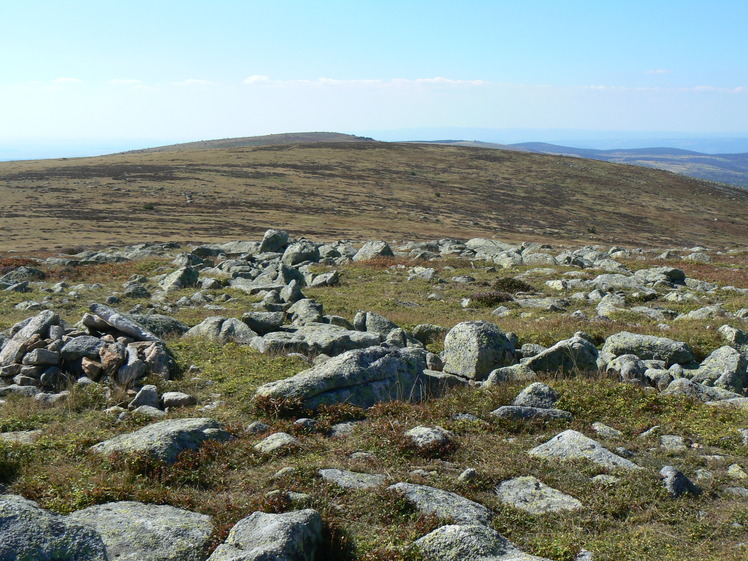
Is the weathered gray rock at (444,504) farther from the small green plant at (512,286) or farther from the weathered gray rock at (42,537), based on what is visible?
the small green plant at (512,286)

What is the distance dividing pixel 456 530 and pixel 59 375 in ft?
29.7

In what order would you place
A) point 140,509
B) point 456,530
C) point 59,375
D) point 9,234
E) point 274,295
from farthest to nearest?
point 9,234 < point 274,295 < point 59,375 < point 140,509 < point 456,530

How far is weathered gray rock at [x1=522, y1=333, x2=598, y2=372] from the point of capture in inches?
478

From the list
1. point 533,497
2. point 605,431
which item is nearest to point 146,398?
point 533,497

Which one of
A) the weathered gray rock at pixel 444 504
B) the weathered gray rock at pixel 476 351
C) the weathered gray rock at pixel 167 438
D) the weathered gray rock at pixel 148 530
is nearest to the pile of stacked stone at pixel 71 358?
the weathered gray rock at pixel 167 438

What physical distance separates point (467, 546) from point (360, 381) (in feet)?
16.2

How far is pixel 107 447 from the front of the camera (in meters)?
7.85

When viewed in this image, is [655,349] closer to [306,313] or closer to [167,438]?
[306,313]

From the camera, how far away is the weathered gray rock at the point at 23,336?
1172 centimetres

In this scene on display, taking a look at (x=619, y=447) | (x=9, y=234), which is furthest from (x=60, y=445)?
(x=9, y=234)

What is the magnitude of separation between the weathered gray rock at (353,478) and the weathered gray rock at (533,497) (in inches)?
60.3

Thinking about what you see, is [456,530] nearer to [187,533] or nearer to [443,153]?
[187,533]

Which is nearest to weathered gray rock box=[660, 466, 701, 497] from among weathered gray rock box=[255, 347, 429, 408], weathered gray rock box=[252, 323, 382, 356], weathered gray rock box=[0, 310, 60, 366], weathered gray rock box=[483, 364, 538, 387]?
weathered gray rock box=[483, 364, 538, 387]

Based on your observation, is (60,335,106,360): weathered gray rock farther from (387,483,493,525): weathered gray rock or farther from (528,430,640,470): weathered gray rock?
(528,430,640,470): weathered gray rock
